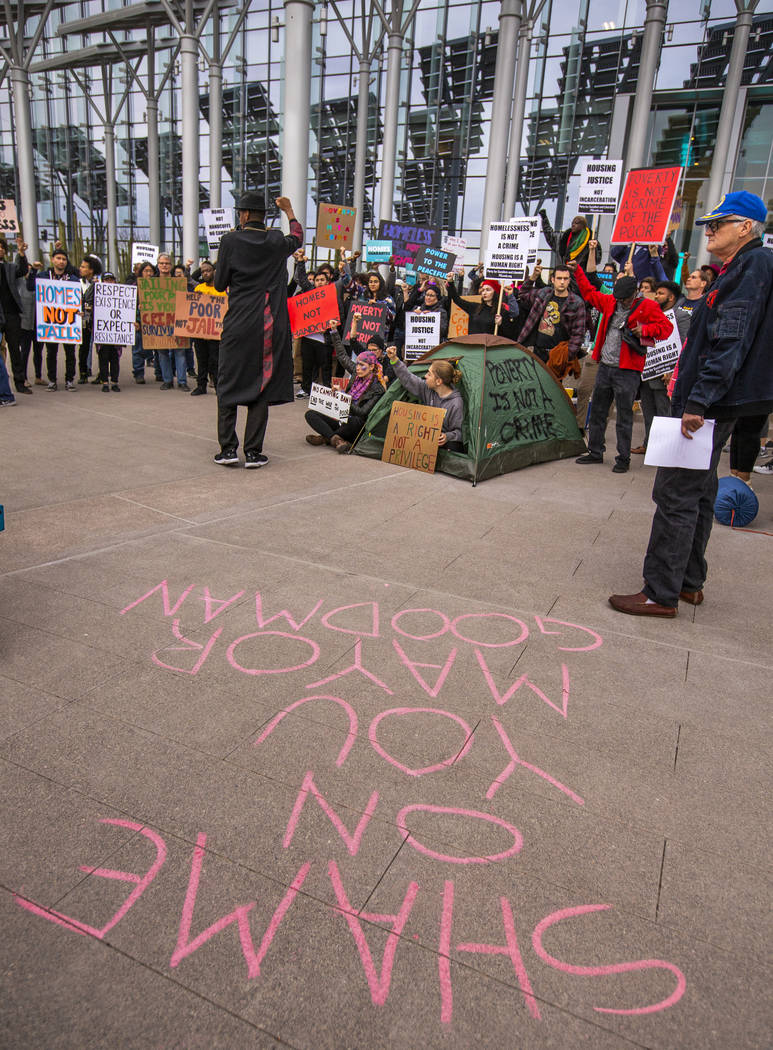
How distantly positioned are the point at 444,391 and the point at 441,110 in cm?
2319

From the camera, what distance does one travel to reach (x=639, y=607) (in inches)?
146

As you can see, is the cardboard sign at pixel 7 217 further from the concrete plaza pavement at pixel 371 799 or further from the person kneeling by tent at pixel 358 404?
the concrete plaza pavement at pixel 371 799

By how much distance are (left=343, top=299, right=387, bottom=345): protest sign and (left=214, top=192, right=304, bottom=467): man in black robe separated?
10.8ft

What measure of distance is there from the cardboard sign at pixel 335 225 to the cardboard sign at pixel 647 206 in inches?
213

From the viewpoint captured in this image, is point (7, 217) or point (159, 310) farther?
point (7, 217)

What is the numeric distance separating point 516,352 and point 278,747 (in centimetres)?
560

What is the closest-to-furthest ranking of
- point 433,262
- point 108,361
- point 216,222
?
point 108,361, point 433,262, point 216,222

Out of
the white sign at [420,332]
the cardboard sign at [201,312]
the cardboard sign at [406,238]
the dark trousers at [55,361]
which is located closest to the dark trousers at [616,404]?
the white sign at [420,332]

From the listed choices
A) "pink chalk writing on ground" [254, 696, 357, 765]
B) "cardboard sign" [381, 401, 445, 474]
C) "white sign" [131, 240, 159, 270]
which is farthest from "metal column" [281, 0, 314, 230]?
"pink chalk writing on ground" [254, 696, 357, 765]

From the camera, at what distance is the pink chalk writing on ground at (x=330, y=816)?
2.02 m

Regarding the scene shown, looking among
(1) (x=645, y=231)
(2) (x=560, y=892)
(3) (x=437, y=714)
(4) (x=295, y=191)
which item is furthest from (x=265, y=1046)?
(4) (x=295, y=191)

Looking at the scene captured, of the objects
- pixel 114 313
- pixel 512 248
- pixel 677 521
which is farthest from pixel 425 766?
pixel 114 313

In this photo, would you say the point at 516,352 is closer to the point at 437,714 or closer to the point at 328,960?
the point at 437,714

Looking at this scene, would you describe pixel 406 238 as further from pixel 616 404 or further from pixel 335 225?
pixel 616 404
